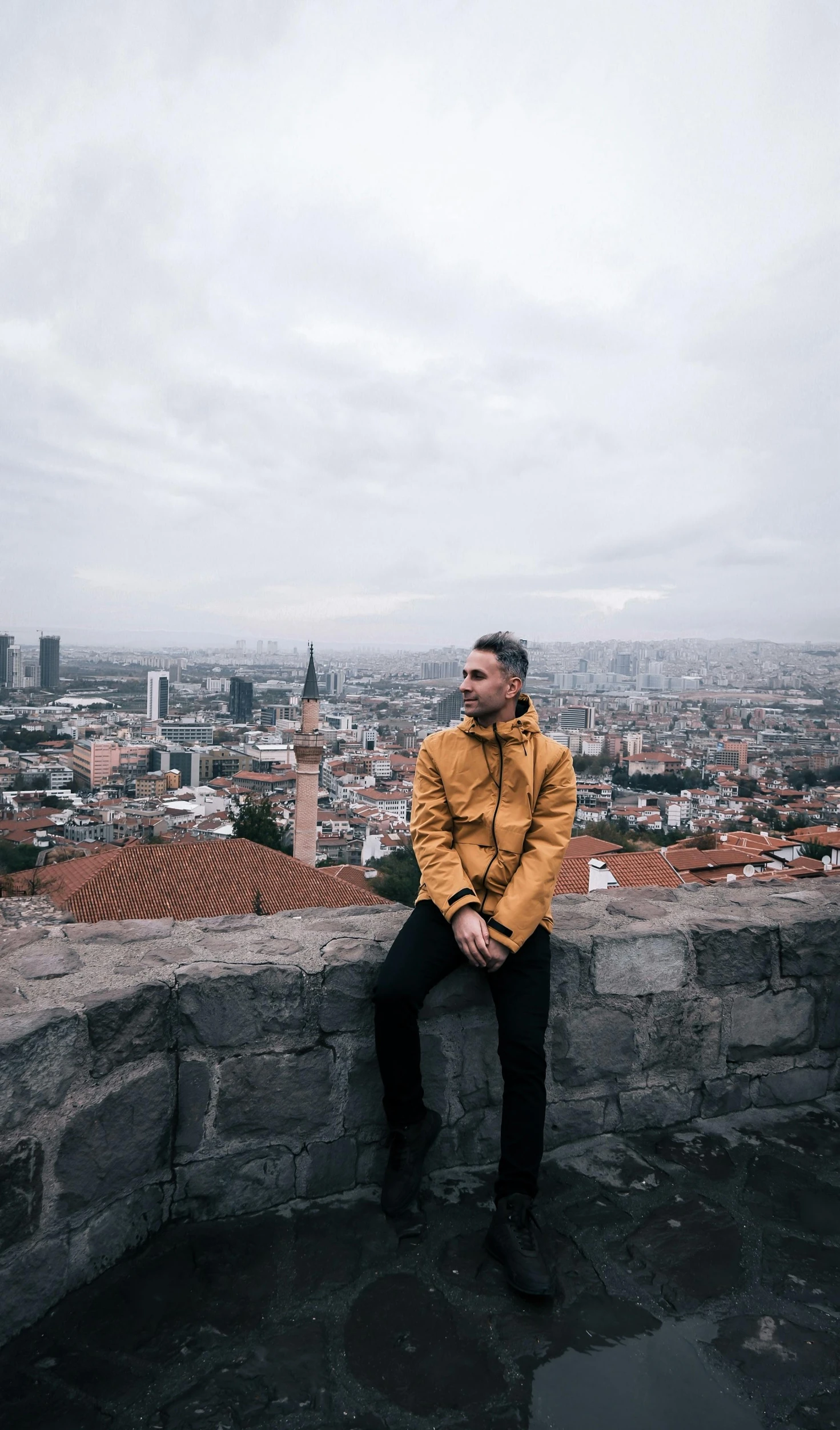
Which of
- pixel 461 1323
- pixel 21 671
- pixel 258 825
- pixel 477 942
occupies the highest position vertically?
pixel 477 942

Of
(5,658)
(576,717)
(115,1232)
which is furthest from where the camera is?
(5,658)

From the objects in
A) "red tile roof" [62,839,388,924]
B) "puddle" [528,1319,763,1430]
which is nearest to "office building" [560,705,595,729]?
"red tile roof" [62,839,388,924]

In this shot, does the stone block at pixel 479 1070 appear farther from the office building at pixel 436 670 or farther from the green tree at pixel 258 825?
the office building at pixel 436 670

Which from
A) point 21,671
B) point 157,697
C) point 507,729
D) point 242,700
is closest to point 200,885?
point 507,729

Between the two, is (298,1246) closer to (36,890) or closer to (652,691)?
(36,890)

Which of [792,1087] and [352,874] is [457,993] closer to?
[792,1087]

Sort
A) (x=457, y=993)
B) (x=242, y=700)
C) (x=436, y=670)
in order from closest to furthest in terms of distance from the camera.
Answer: (x=457, y=993), (x=436, y=670), (x=242, y=700)

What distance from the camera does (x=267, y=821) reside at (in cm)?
2377

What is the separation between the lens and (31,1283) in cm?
133

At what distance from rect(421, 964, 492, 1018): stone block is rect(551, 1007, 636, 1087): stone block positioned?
0.78 feet

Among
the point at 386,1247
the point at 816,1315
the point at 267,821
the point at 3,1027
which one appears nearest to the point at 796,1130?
the point at 816,1315

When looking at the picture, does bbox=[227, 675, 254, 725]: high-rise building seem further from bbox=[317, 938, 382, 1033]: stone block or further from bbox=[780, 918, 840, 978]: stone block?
bbox=[317, 938, 382, 1033]: stone block

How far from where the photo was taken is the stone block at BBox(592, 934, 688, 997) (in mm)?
1952

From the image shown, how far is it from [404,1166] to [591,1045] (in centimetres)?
55
